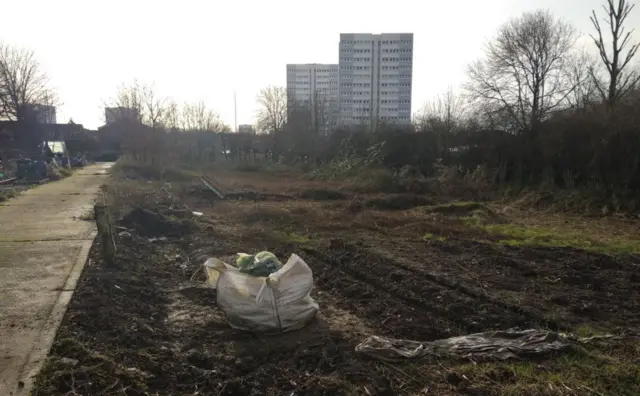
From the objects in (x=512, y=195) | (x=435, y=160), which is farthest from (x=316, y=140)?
(x=512, y=195)

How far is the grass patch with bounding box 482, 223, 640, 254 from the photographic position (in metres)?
9.76

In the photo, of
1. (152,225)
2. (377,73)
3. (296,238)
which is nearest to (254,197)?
(152,225)

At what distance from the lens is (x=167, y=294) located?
641 cm

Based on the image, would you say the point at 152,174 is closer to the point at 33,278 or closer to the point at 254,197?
the point at 254,197

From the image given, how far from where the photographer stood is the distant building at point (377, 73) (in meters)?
101

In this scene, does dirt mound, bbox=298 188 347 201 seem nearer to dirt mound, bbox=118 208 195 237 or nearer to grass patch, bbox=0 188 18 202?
dirt mound, bbox=118 208 195 237

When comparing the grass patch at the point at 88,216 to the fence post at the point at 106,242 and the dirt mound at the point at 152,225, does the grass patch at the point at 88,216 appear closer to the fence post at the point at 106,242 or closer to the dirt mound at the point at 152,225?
the dirt mound at the point at 152,225

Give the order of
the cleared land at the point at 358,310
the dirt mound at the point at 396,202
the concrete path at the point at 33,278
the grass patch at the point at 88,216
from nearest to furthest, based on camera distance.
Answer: the cleared land at the point at 358,310 < the concrete path at the point at 33,278 < the grass patch at the point at 88,216 < the dirt mound at the point at 396,202

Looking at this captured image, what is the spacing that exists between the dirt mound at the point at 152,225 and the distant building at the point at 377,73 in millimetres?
91193

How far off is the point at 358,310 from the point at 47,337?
128 inches

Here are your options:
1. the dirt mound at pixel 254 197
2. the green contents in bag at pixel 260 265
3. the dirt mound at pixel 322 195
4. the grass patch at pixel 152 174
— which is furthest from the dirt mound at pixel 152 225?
the grass patch at pixel 152 174

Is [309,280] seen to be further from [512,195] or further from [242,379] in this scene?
[512,195]

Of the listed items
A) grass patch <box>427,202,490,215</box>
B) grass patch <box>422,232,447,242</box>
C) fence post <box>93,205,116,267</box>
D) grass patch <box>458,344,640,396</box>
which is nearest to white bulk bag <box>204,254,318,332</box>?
grass patch <box>458,344,640,396</box>

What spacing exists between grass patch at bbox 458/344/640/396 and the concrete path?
3.46m
